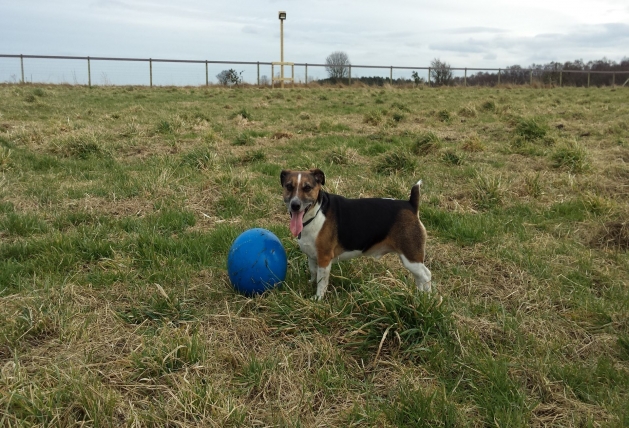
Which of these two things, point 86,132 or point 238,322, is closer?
point 238,322

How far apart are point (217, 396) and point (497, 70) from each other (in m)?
49.4

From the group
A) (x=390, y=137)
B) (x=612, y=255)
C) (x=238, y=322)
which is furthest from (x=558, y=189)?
(x=238, y=322)

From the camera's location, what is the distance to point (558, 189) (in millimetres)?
7570

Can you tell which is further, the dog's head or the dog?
the dog

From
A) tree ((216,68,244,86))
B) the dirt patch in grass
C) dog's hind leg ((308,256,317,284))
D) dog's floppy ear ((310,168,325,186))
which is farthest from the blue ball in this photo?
tree ((216,68,244,86))

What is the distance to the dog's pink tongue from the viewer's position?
13.7ft

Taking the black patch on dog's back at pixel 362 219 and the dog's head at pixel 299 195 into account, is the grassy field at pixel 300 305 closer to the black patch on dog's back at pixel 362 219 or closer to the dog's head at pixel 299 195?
the black patch on dog's back at pixel 362 219

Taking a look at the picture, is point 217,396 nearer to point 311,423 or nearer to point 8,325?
point 311,423

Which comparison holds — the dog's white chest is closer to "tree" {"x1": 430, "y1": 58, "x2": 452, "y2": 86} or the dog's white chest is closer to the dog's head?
the dog's head

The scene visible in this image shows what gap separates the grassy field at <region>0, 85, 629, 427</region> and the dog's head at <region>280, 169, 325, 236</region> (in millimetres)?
580

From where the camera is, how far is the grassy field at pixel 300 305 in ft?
9.22

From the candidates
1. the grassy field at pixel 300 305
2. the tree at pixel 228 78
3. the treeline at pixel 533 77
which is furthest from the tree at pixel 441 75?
the grassy field at pixel 300 305

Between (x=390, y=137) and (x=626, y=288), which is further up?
(x=390, y=137)

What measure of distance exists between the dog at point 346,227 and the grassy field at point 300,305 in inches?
10.8
